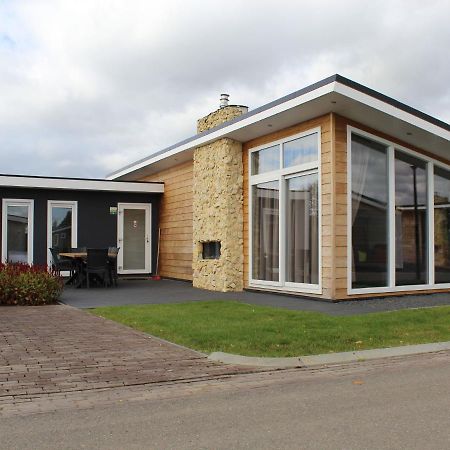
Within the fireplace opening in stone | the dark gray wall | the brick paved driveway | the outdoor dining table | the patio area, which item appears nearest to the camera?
the brick paved driveway

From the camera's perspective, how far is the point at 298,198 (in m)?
12.2

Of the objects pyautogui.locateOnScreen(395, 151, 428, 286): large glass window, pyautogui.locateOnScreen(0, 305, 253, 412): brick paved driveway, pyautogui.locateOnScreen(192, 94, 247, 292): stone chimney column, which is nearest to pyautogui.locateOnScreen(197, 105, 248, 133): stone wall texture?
pyautogui.locateOnScreen(192, 94, 247, 292): stone chimney column

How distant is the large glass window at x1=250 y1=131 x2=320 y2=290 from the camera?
11.7m

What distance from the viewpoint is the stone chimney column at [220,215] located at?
13.8 m

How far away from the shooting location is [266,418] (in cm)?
462

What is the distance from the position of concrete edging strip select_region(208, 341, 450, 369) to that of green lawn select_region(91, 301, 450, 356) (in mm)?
205

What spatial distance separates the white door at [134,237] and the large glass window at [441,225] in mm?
9214

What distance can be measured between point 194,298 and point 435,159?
249 inches

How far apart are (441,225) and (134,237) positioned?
31.6 ft

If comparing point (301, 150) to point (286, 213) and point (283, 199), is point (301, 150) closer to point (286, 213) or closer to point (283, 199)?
point (283, 199)

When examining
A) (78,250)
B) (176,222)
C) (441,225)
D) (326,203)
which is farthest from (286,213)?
(78,250)

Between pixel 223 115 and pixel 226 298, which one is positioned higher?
pixel 223 115

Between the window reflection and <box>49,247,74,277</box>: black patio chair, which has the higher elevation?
the window reflection

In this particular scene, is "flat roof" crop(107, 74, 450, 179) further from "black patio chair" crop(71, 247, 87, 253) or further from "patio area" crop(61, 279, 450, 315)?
"black patio chair" crop(71, 247, 87, 253)
